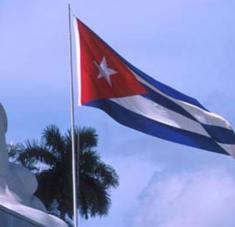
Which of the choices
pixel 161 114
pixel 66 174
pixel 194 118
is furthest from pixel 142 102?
pixel 66 174

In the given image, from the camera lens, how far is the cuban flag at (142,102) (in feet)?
79.2

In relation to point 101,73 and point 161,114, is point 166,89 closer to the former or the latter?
point 161,114

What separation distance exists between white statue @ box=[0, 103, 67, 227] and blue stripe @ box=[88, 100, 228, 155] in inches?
167

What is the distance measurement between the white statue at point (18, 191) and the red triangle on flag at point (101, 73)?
444 centimetres

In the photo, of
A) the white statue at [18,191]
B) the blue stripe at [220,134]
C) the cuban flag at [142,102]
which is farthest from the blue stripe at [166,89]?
the white statue at [18,191]

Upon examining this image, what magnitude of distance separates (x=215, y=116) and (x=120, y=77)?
2166 mm

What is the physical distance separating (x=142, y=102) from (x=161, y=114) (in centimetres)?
48

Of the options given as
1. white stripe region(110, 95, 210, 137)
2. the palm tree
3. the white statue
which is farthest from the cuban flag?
the palm tree

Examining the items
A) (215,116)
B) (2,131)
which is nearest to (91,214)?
(2,131)

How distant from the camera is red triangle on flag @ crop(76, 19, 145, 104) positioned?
2381 cm

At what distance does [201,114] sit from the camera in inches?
997

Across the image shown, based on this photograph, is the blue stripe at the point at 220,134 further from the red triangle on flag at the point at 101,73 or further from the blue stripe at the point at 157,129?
the red triangle on flag at the point at 101,73

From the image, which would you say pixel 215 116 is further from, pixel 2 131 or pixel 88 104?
pixel 2 131

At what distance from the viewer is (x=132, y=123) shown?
24.5m
